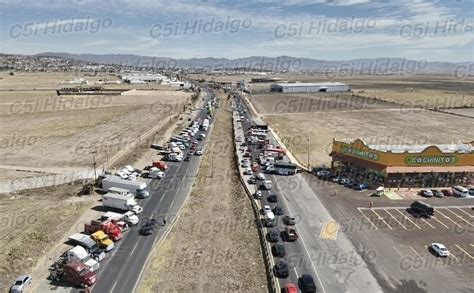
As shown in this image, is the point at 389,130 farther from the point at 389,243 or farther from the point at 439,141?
the point at 389,243

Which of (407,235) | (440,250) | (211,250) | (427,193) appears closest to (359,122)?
(427,193)

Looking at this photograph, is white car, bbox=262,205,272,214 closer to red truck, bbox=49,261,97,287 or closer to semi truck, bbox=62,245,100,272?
semi truck, bbox=62,245,100,272

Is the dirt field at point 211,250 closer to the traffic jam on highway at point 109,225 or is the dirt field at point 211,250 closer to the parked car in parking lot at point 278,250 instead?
the parked car in parking lot at point 278,250

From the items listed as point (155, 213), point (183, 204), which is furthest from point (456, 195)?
point (155, 213)

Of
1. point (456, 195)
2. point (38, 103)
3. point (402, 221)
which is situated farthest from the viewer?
point (38, 103)

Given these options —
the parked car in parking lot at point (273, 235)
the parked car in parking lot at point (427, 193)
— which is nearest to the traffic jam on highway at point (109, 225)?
the parked car in parking lot at point (273, 235)

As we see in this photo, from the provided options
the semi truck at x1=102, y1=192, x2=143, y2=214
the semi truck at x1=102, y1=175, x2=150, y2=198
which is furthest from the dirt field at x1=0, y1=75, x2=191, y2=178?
the semi truck at x1=102, y1=192, x2=143, y2=214

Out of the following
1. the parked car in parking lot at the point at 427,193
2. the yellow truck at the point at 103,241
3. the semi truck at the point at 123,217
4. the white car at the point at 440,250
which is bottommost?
the yellow truck at the point at 103,241
